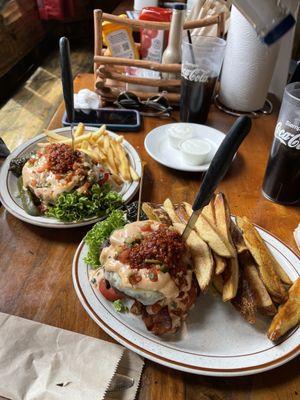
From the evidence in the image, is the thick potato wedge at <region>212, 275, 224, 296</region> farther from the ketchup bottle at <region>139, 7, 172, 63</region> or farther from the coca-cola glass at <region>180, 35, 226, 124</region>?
the ketchup bottle at <region>139, 7, 172, 63</region>

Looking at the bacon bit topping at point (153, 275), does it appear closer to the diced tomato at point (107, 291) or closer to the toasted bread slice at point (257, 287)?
the diced tomato at point (107, 291)

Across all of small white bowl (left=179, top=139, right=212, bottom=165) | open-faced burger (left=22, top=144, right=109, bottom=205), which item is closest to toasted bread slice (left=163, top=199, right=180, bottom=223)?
open-faced burger (left=22, top=144, right=109, bottom=205)

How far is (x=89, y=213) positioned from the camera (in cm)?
123

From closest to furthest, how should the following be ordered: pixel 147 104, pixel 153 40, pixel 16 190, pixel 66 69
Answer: pixel 66 69 → pixel 16 190 → pixel 147 104 → pixel 153 40

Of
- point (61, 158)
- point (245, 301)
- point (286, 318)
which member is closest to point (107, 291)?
point (245, 301)

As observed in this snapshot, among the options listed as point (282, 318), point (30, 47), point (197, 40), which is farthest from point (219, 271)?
point (30, 47)

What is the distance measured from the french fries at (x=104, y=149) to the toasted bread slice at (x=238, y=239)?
0.50 m

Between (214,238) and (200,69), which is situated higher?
(200,69)

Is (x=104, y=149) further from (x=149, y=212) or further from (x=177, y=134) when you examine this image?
(x=149, y=212)

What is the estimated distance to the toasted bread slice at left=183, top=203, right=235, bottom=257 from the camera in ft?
2.99

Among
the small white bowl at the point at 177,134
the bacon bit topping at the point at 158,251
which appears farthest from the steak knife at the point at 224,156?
the small white bowl at the point at 177,134

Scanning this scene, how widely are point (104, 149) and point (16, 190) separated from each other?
1.39ft

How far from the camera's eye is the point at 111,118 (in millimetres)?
1834

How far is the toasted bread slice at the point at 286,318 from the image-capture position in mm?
846
